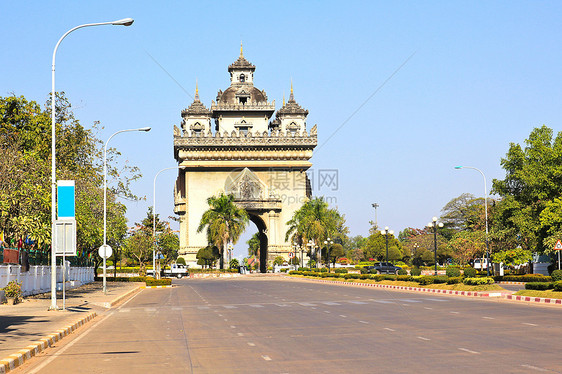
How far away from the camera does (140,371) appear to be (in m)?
10.9

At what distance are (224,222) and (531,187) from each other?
43.8 meters

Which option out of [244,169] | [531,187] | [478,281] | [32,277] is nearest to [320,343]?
[478,281]

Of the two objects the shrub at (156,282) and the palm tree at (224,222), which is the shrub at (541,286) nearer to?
the shrub at (156,282)

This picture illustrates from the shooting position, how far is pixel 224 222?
87.4m

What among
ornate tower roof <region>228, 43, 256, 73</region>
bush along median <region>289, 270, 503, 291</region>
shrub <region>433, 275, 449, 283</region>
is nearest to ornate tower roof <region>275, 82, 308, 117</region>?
ornate tower roof <region>228, 43, 256, 73</region>

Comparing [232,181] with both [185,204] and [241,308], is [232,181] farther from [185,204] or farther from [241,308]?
[241,308]

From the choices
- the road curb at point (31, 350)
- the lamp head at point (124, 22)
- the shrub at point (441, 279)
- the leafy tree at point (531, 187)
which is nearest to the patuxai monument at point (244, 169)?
the leafy tree at point (531, 187)

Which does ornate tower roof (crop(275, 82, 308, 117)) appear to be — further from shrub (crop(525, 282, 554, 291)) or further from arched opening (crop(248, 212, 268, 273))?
shrub (crop(525, 282, 554, 291))

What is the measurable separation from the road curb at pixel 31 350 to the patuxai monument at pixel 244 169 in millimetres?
80295

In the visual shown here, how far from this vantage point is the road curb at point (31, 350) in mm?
11250

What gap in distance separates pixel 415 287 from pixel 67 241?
2426cm

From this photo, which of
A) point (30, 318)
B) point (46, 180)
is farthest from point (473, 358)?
point (46, 180)

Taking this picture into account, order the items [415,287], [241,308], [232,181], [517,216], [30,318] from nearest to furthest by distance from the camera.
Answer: [30,318], [241,308], [415,287], [517,216], [232,181]

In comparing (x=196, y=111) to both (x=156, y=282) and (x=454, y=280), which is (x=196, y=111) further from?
(x=454, y=280)
